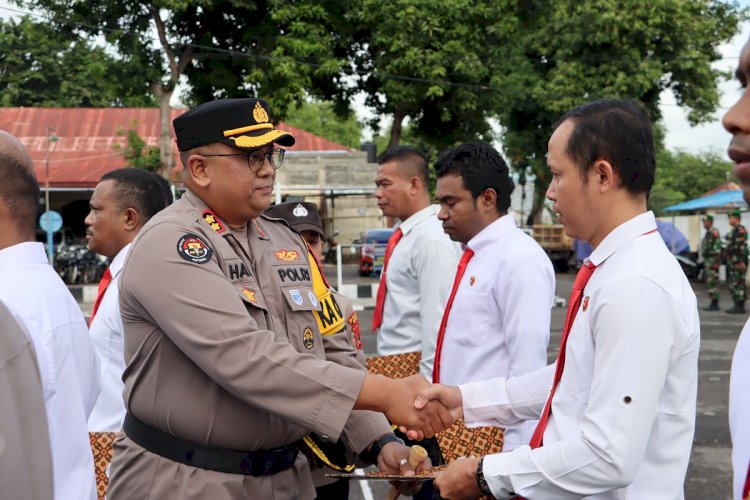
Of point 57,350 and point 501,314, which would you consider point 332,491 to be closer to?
point 501,314

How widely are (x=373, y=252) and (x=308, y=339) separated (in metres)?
21.2

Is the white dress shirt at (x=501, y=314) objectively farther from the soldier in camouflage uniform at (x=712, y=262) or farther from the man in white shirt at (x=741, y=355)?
the soldier in camouflage uniform at (x=712, y=262)

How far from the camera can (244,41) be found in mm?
18766

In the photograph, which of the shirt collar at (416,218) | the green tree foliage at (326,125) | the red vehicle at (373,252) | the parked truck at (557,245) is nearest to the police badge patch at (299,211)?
the shirt collar at (416,218)

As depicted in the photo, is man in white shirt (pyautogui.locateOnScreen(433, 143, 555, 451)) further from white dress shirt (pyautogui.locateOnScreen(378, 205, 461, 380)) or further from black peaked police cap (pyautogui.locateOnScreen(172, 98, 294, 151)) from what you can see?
black peaked police cap (pyautogui.locateOnScreen(172, 98, 294, 151))

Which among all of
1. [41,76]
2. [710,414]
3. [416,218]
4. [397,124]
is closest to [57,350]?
[416,218]

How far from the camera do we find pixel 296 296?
8.53 feet

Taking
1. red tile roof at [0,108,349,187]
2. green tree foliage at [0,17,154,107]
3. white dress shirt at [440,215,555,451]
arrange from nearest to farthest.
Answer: white dress shirt at [440,215,555,451] → red tile roof at [0,108,349,187] → green tree foliage at [0,17,154,107]

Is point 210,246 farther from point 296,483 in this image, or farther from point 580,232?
point 580,232

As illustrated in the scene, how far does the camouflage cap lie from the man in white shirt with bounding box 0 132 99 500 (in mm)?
2996

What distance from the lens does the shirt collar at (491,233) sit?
387 cm

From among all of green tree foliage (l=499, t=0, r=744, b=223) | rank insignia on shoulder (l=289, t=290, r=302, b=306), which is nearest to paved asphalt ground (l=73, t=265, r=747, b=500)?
rank insignia on shoulder (l=289, t=290, r=302, b=306)

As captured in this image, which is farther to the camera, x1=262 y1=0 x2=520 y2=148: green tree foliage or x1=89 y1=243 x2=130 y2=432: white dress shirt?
x1=262 y1=0 x2=520 y2=148: green tree foliage

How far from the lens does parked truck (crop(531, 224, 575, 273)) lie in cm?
2781
